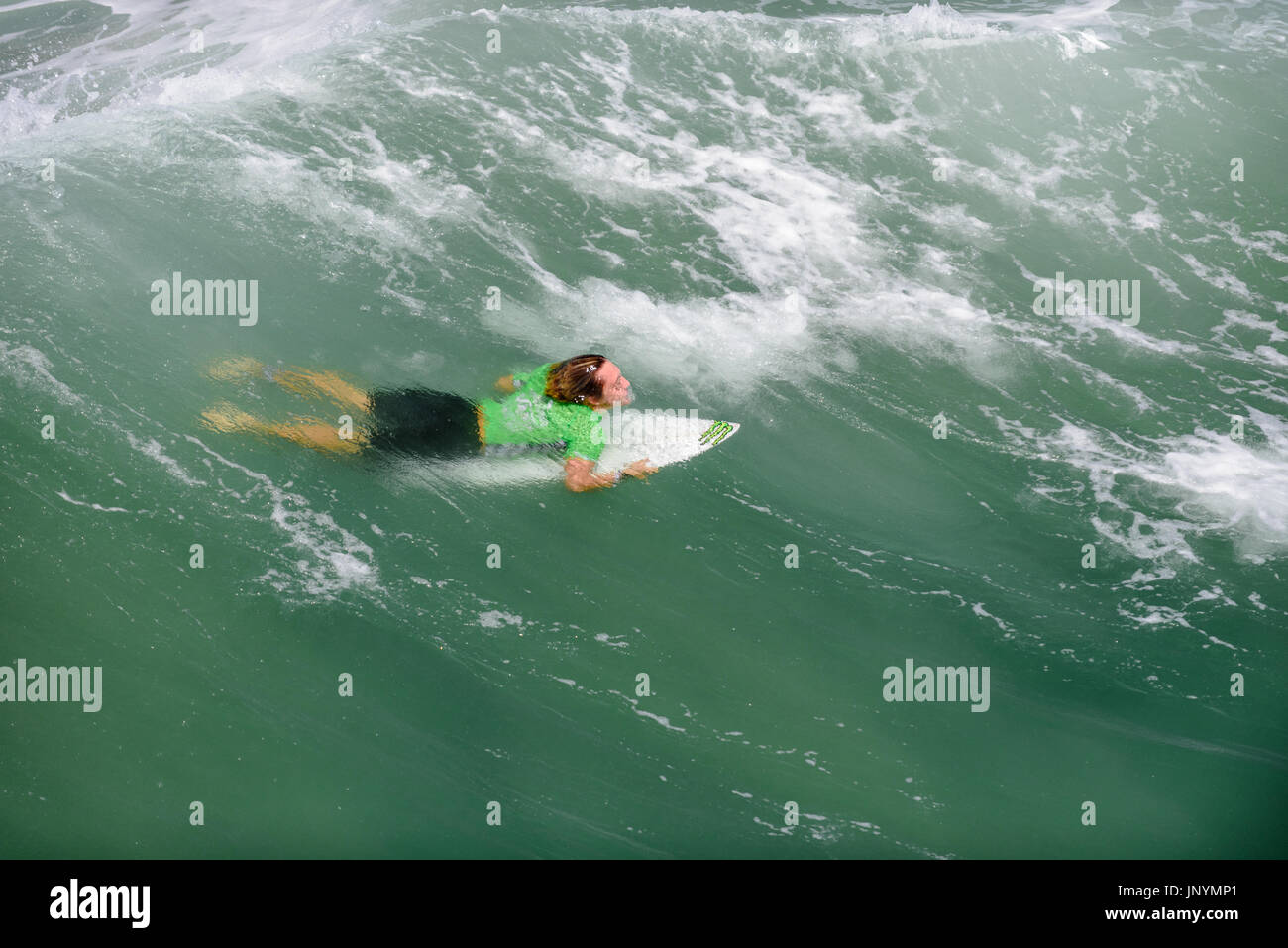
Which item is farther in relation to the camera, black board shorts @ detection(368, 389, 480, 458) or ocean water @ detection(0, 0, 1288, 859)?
black board shorts @ detection(368, 389, 480, 458)

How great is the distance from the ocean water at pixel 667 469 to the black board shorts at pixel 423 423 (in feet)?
0.84

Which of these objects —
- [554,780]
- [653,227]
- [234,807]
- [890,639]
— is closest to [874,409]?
[890,639]

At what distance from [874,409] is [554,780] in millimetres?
5915

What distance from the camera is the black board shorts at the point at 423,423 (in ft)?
39.5

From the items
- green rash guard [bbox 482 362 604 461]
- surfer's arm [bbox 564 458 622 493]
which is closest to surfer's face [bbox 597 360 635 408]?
green rash guard [bbox 482 362 604 461]
